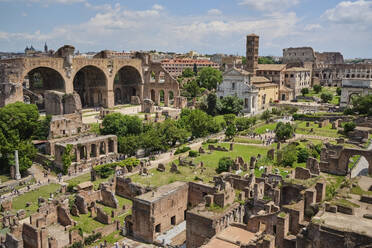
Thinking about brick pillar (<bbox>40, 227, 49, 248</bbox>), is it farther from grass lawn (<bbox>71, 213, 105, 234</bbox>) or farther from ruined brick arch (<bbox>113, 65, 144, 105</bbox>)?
ruined brick arch (<bbox>113, 65, 144, 105</bbox>)

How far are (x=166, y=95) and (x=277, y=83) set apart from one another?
3004 cm

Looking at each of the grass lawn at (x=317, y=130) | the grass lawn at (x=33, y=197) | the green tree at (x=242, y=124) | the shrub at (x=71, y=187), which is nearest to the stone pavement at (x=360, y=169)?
the grass lawn at (x=317, y=130)

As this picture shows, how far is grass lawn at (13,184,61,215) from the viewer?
108 ft

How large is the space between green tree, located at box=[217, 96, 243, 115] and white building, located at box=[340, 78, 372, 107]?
78.2 feet

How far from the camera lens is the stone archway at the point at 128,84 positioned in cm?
8719

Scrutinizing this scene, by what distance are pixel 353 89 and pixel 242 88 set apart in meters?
23.9

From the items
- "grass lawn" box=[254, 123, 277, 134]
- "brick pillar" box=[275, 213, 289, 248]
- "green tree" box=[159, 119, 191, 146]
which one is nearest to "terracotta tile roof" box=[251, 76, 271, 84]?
"grass lawn" box=[254, 123, 277, 134]

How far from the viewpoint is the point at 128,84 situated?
89.7 m

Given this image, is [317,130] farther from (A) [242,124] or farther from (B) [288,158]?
(B) [288,158]

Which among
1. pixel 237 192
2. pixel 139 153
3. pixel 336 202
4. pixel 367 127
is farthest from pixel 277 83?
pixel 336 202

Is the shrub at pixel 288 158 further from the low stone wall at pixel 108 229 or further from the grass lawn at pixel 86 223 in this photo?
the grass lawn at pixel 86 223

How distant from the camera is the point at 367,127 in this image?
2068 inches

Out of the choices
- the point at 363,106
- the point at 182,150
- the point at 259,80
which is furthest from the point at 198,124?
the point at 259,80

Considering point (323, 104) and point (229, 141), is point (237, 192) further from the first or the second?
point (323, 104)
